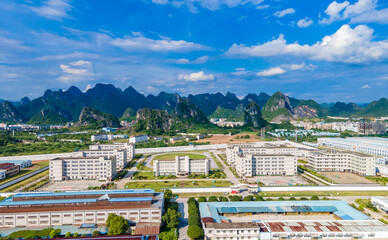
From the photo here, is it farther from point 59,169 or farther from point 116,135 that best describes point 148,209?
point 116,135

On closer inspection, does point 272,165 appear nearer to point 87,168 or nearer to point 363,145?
point 87,168

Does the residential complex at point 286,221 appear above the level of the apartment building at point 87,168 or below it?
below

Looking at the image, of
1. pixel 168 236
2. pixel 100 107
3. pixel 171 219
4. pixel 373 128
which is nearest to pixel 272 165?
pixel 171 219

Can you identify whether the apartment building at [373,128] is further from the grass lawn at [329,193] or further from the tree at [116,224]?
the tree at [116,224]

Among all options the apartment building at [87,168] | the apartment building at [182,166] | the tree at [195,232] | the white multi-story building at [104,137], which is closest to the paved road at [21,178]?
the apartment building at [87,168]

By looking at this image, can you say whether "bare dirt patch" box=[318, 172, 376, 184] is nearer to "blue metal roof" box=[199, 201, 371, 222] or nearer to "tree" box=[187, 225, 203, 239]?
"blue metal roof" box=[199, 201, 371, 222]

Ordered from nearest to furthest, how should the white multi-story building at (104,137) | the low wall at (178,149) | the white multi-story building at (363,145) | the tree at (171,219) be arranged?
the tree at (171,219), the white multi-story building at (363,145), the low wall at (178,149), the white multi-story building at (104,137)

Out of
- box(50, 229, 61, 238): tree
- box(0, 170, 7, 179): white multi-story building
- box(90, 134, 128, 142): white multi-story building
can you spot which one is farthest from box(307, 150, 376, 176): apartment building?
box(90, 134, 128, 142): white multi-story building
